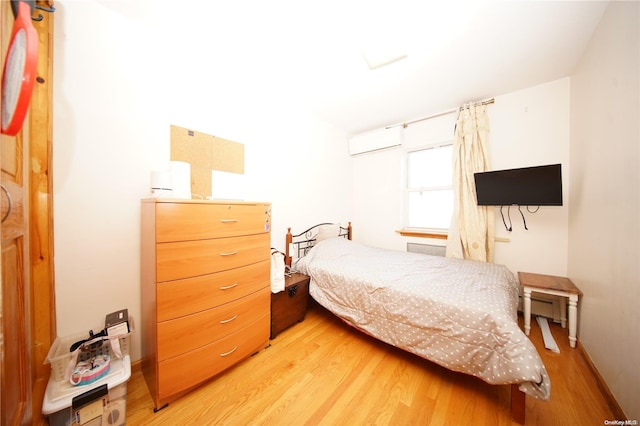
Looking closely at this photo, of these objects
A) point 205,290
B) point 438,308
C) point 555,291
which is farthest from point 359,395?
point 555,291

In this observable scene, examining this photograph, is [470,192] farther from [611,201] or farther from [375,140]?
[375,140]

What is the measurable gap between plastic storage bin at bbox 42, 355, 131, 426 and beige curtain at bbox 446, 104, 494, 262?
10.1 ft

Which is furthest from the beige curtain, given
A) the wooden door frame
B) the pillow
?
the wooden door frame

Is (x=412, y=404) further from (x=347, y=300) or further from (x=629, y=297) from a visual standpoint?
(x=629, y=297)

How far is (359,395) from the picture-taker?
130 cm

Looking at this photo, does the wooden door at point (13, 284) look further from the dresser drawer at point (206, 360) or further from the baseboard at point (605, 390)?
the baseboard at point (605, 390)

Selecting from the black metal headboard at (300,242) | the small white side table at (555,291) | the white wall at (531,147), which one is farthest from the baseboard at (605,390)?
the black metal headboard at (300,242)

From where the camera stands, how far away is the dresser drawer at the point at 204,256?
3.69ft

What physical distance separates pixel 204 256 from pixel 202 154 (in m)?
0.94

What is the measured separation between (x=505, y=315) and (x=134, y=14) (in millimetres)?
3032

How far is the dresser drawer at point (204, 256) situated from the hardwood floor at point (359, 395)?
774 millimetres

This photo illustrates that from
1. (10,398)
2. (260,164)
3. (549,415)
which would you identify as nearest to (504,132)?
(549,415)

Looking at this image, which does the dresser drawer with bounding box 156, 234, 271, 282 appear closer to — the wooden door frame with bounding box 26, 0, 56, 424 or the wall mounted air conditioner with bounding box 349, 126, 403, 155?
the wooden door frame with bounding box 26, 0, 56, 424

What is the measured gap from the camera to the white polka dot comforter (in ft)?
3.63
